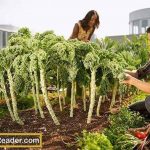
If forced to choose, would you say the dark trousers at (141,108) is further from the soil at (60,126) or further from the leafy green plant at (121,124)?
the soil at (60,126)

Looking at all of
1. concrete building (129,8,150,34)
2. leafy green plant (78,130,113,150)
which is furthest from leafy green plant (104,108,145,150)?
concrete building (129,8,150,34)

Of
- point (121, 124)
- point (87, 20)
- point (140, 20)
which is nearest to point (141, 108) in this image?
point (121, 124)

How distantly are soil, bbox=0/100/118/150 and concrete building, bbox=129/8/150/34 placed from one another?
77.6 metres

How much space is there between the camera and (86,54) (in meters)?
6.95

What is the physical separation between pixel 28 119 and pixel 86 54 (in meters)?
1.51

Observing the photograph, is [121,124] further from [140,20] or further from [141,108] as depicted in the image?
[140,20]

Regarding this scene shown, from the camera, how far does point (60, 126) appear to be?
6.90 meters

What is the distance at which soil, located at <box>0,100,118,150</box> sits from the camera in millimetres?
6023

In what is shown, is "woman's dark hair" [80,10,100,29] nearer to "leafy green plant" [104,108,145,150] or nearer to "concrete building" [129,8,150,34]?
"leafy green plant" [104,108,145,150]

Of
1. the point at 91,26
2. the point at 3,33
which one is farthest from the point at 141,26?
the point at 91,26

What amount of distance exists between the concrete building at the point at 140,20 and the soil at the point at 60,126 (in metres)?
77.6

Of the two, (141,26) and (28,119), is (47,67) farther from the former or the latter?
(141,26)

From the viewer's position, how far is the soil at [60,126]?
602 cm

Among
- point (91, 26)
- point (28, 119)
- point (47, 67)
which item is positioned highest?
point (91, 26)
